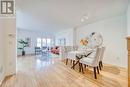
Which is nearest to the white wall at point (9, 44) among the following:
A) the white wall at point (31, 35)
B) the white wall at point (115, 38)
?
the white wall at point (115, 38)

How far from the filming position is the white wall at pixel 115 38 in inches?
190

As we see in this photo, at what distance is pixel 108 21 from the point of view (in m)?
5.51

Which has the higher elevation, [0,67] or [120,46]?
[120,46]

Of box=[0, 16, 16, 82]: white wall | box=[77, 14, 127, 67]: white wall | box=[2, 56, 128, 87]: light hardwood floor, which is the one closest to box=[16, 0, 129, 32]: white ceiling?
box=[77, 14, 127, 67]: white wall

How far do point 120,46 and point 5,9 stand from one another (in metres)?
4.95

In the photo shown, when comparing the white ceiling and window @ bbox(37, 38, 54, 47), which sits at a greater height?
the white ceiling

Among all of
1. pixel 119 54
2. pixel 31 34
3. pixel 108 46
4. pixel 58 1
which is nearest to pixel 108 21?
pixel 108 46

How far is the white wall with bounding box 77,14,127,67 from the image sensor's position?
15.9 ft

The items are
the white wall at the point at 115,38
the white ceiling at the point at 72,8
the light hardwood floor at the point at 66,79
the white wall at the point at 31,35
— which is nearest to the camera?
the light hardwood floor at the point at 66,79

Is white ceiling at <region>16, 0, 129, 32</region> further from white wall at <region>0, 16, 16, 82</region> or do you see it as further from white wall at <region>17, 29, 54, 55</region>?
white wall at <region>17, 29, 54, 55</region>

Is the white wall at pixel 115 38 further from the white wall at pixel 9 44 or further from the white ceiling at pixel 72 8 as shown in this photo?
the white wall at pixel 9 44

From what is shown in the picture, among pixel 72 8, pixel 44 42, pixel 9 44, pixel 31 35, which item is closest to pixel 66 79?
pixel 9 44

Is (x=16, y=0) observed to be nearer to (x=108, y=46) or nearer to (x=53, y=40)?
(x=108, y=46)

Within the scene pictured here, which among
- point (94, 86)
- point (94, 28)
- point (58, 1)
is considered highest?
point (58, 1)
